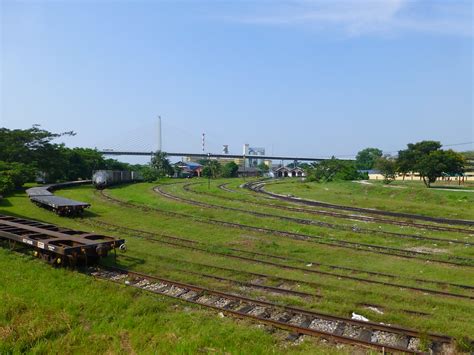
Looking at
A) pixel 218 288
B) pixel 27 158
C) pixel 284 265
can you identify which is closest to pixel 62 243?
pixel 218 288

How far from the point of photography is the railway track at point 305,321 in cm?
883

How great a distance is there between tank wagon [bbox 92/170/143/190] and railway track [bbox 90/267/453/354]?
4213cm

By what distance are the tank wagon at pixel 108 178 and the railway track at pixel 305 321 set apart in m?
42.1

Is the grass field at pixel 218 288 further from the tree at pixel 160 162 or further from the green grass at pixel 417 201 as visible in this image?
the tree at pixel 160 162

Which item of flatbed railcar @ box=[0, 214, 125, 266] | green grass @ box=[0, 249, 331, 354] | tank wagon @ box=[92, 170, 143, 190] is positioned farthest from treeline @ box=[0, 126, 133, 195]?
green grass @ box=[0, 249, 331, 354]

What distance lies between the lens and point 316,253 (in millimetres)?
18562

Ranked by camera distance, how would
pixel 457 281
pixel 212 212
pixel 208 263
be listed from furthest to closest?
pixel 212 212 < pixel 208 263 < pixel 457 281

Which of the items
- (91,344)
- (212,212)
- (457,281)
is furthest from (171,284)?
(212,212)

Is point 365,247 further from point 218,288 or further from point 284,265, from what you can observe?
point 218,288

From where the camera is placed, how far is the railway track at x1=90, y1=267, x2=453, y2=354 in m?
8.83

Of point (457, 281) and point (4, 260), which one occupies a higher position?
point (4, 260)

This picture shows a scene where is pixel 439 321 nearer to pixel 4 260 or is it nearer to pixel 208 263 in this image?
pixel 208 263

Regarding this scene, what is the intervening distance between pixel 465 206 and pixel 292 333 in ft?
121

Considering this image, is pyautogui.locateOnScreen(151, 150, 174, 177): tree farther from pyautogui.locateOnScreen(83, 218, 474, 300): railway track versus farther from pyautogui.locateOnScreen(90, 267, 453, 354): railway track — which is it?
pyautogui.locateOnScreen(90, 267, 453, 354): railway track
